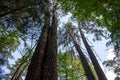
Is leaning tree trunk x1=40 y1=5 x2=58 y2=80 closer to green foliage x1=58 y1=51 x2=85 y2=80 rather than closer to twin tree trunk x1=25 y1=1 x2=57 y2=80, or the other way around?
twin tree trunk x1=25 y1=1 x2=57 y2=80

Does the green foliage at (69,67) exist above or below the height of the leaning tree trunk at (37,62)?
above

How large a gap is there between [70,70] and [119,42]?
783 cm

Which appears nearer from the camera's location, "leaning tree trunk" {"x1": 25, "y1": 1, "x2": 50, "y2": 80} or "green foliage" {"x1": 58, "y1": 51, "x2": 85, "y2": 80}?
"leaning tree trunk" {"x1": 25, "y1": 1, "x2": 50, "y2": 80}

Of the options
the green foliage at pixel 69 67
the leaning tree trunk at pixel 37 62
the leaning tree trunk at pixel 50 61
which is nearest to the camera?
the leaning tree trunk at pixel 37 62

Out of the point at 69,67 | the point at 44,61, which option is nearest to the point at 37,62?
the point at 44,61

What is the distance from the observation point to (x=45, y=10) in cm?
844

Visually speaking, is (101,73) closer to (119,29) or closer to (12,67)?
(119,29)

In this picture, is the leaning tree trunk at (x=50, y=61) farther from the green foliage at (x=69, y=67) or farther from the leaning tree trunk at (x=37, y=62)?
the green foliage at (x=69, y=67)

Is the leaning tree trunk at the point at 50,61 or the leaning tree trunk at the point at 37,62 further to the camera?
the leaning tree trunk at the point at 50,61

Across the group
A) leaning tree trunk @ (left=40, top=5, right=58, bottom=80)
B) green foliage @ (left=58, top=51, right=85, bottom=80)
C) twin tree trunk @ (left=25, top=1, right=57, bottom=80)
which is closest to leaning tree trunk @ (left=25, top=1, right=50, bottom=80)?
twin tree trunk @ (left=25, top=1, right=57, bottom=80)

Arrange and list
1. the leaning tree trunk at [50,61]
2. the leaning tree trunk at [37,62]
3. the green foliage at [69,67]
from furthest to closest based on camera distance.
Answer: the green foliage at [69,67], the leaning tree trunk at [50,61], the leaning tree trunk at [37,62]

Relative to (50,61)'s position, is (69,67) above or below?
above

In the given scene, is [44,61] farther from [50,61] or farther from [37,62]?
[37,62]

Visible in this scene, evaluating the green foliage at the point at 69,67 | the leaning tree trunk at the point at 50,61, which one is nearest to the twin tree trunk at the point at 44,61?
the leaning tree trunk at the point at 50,61
